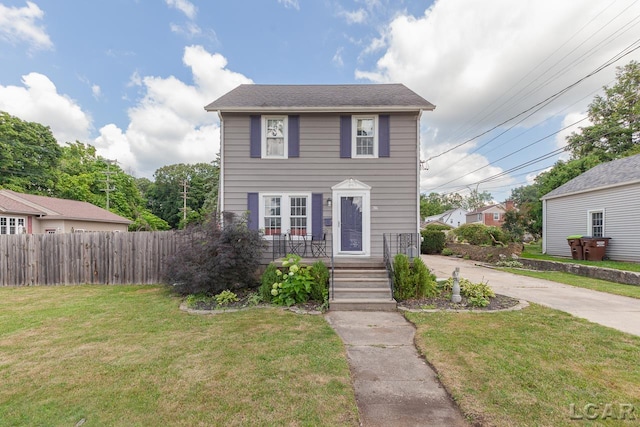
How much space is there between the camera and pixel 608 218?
12391 millimetres

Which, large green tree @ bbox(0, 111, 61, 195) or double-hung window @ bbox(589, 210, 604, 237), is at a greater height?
large green tree @ bbox(0, 111, 61, 195)

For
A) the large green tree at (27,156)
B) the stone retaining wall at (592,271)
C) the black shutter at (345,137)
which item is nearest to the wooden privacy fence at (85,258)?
the black shutter at (345,137)

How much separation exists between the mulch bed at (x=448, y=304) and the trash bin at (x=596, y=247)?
9886 mm

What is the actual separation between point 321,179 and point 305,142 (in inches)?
49.1

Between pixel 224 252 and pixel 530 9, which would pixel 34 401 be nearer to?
pixel 224 252

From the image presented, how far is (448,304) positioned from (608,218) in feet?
40.8

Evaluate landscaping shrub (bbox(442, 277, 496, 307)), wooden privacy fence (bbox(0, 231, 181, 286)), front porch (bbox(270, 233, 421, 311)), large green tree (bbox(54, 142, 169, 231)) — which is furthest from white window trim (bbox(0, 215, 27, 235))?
landscaping shrub (bbox(442, 277, 496, 307))

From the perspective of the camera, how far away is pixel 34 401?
2.63 metres

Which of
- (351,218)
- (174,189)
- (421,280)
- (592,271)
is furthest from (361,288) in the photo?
(174,189)

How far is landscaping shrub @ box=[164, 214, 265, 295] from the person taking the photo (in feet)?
21.0

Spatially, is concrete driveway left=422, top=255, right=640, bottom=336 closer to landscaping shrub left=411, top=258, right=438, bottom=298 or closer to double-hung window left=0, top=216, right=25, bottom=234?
landscaping shrub left=411, top=258, right=438, bottom=298

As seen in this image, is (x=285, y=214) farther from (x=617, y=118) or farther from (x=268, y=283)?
(x=617, y=118)

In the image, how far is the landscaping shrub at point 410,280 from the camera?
20.5 feet

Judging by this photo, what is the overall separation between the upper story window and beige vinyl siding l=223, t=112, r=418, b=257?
300 mm
